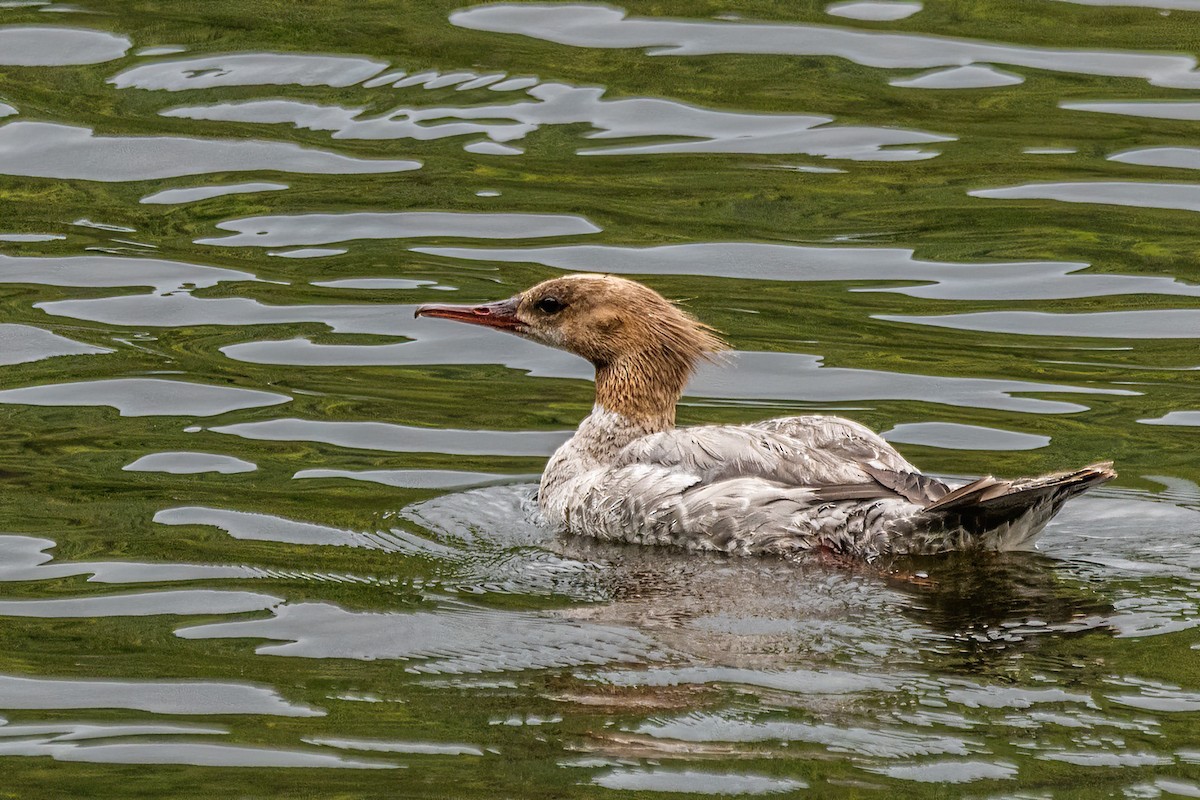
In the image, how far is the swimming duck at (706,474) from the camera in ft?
27.3

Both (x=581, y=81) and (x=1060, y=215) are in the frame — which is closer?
(x=1060, y=215)

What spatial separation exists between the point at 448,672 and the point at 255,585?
1.35 metres

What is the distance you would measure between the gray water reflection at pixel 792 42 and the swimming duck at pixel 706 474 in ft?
21.9

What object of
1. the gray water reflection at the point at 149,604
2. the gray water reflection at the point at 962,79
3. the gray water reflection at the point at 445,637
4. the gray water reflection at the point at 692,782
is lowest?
the gray water reflection at the point at 692,782

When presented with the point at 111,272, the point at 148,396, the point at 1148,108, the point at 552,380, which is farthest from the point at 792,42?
the point at 148,396

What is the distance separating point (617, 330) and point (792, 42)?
698cm

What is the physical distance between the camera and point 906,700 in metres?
6.45

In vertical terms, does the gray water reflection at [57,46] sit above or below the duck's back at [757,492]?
above

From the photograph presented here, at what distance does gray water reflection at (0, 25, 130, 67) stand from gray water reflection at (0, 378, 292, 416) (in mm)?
5872

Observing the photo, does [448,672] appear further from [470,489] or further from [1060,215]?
[1060,215]

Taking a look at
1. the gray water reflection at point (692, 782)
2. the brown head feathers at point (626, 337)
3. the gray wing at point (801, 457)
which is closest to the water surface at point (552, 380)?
the gray water reflection at point (692, 782)

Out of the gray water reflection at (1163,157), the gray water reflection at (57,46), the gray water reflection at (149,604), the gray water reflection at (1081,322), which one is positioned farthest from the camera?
the gray water reflection at (57,46)

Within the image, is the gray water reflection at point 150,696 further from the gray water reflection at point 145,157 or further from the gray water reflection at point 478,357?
the gray water reflection at point 145,157

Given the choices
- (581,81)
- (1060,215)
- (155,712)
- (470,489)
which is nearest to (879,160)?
(1060,215)
